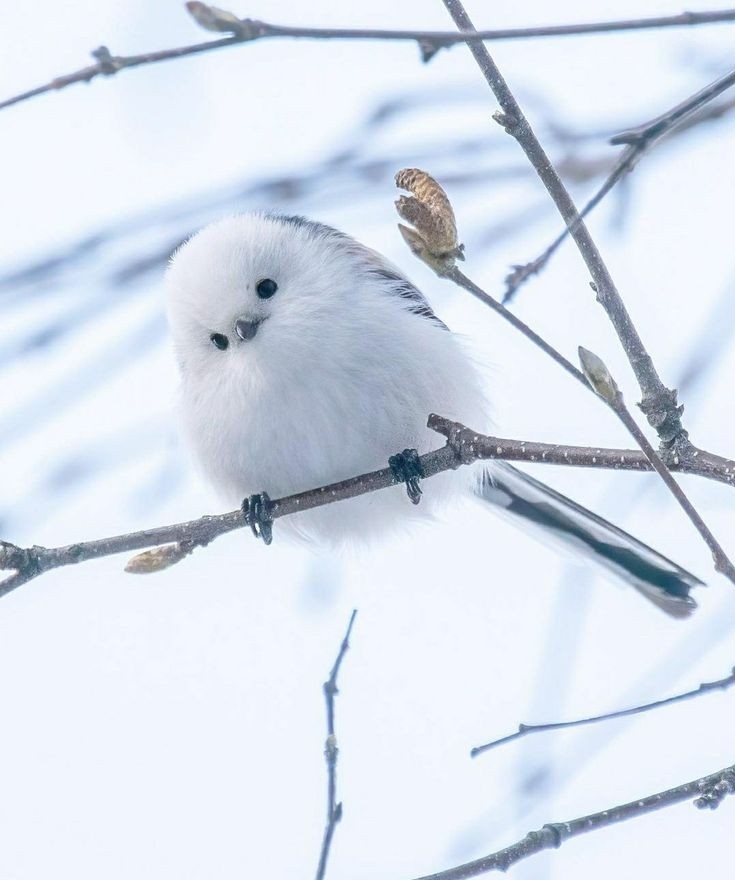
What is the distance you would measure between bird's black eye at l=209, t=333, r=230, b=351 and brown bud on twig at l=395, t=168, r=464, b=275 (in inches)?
43.7

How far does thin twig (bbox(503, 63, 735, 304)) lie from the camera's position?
1.39m

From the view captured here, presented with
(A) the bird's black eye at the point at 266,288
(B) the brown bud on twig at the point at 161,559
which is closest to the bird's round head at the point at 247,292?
(A) the bird's black eye at the point at 266,288

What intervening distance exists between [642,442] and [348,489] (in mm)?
1062

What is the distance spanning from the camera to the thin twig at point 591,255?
4.94ft

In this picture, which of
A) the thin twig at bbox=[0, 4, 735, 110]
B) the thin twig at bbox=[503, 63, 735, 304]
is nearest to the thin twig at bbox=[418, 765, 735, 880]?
the thin twig at bbox=[503, 63, 735, 304]

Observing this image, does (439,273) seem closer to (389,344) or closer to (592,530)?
(389,344)

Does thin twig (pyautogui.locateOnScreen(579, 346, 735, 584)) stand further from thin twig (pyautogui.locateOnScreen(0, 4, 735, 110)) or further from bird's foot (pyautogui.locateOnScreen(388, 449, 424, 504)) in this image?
bird's foot (pyautogui.locateOnScreen(388, 449, 424, 504))

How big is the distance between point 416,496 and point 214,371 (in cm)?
60

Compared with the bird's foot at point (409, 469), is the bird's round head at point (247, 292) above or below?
above

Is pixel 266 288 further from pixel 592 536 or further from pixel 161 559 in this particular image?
pixel 592 536

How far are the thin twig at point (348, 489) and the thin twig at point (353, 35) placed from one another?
0.71 m

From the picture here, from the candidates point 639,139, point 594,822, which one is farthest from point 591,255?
point 594,822

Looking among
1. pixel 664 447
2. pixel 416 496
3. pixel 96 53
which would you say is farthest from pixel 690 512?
pixel 416 496

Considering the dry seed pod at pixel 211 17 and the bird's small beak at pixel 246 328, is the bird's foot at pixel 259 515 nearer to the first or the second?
the bird's small beak at pixel 246 328
